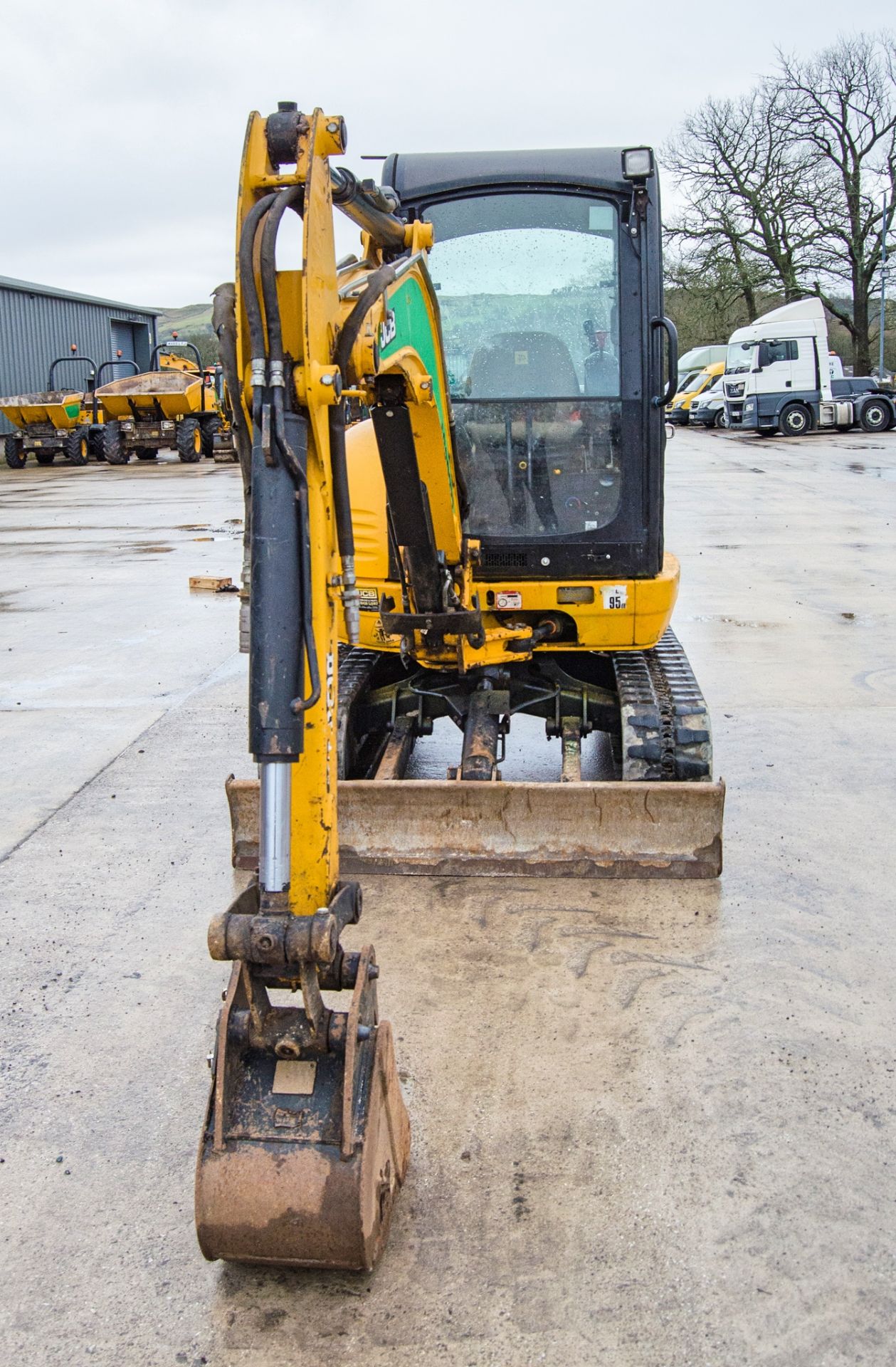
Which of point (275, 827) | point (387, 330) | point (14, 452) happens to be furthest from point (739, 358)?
point (275, 827)

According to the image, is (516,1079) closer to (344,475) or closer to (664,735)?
(344,475)

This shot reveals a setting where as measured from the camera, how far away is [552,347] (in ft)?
17.1

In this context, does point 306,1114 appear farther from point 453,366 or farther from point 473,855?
point 453,366

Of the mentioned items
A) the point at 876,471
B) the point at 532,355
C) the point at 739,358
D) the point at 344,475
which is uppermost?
the point at 739,358

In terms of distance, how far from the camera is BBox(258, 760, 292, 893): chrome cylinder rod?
9.07ft

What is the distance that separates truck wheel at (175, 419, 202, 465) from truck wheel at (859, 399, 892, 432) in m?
16.7

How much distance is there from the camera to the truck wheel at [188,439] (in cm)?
2825

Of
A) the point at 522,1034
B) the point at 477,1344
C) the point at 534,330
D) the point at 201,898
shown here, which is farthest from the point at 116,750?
the point at 477,1344

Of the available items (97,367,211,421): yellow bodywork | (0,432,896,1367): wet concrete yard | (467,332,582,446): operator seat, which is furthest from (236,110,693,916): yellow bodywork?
(97,367,211,421): yellow bodywork

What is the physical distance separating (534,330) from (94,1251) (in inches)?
148

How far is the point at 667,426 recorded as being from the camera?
5.62 metres

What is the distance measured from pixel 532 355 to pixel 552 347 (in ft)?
0.27

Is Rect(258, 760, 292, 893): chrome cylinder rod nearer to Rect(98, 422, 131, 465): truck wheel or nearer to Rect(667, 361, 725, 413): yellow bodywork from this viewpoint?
Rect(98, 422, 131, 465): truck wheel

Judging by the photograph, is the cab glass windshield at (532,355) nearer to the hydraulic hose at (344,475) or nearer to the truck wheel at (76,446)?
the hydraulic hose at (344,475)
